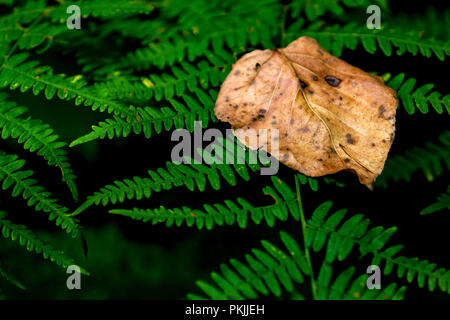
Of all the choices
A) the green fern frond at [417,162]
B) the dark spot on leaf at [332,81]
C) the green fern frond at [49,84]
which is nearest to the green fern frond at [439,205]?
the green fern frond at [417,162]

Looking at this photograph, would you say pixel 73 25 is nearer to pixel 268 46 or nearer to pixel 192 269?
pixel 268 46

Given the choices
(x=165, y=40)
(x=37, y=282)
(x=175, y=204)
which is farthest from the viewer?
(x=175, y=204)

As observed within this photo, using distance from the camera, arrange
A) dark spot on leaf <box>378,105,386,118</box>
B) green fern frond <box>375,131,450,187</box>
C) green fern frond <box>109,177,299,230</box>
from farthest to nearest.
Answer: green fern frond <box>375,131,450,187</box> < dark spot on leaf <box>378,105,386,118</box> < green fern frond <box>109,177,299,230</box>

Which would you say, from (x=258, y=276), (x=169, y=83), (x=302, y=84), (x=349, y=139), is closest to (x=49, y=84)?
(x=169, y=83)

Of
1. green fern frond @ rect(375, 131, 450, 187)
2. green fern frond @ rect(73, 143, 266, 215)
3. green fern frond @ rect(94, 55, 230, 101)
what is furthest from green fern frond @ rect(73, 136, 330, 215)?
green fern frond @ rect(375, 131, 450, 187)

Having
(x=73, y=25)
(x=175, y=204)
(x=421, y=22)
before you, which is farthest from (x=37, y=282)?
(x=421, y=22)

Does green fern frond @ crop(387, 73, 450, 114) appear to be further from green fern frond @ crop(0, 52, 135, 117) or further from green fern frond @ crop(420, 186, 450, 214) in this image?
green fern frond @ crop(0, 52, 135, 117)

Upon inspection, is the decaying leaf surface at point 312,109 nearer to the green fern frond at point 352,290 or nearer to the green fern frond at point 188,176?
the green fern frond at point 188,176
